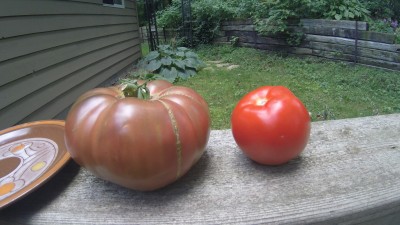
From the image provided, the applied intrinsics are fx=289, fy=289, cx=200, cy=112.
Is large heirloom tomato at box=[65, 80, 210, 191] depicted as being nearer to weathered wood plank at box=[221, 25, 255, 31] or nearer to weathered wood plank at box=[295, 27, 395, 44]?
weathered wood plank at box=[295, 27, 395, 44]

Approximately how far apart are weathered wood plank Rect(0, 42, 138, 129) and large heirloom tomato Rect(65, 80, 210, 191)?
2.18 m

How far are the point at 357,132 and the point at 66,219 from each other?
1097 mm

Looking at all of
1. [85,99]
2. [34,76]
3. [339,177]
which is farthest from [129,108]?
[34,76]

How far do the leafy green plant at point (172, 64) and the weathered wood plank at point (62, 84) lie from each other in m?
0.73

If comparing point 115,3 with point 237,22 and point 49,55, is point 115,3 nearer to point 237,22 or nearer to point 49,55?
point 237,22

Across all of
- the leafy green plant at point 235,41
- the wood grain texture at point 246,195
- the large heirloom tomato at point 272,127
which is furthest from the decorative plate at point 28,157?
the leafy green plant at point 235,41

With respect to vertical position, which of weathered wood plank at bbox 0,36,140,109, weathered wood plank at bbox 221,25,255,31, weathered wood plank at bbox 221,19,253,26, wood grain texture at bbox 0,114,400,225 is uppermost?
weathered wood plank at bbox 221,19,253,26

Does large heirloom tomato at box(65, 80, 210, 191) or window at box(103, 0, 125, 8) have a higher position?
window at box(103, 0, 125, 8)

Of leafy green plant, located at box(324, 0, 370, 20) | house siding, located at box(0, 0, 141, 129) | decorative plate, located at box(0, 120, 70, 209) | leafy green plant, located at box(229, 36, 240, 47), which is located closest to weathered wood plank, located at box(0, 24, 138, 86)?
house siding, located at box(0, 0, 141, 129)

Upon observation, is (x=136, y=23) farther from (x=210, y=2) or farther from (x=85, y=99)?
(x=85, y=99)

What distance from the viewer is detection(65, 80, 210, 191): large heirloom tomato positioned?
72 centimetres

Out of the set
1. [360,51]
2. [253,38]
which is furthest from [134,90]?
[253,38]

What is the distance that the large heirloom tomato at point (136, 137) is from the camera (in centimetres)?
72

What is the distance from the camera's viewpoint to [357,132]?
1.17 metres
